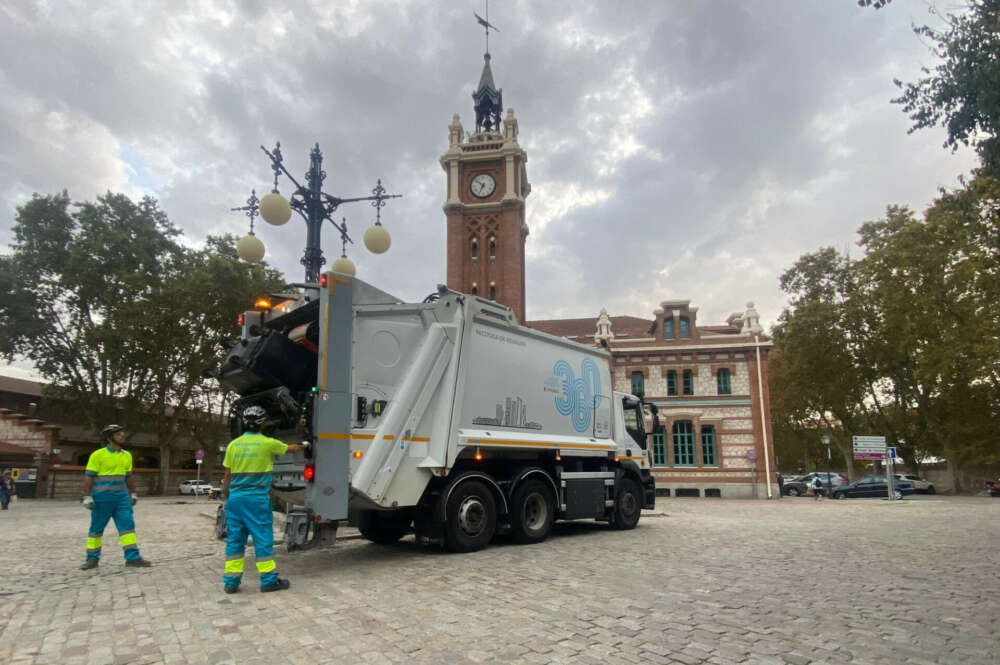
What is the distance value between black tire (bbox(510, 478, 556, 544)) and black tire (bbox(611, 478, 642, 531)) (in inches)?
76.4

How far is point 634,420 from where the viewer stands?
12.3 meters

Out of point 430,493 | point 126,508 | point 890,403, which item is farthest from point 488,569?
point 890,403

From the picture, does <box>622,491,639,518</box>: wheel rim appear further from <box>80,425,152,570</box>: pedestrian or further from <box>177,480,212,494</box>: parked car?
<box>177,480,212,494</box>: parked car

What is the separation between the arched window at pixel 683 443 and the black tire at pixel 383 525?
85.9 ft

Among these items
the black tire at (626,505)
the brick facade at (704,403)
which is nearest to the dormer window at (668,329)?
the brick facade at (704,403)

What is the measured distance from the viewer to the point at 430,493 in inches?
305

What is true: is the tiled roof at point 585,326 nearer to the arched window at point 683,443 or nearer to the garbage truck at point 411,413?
the arched window at point 683,443

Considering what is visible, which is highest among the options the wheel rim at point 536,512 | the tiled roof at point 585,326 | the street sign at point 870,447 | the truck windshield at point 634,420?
the tiled roof at point 585,326

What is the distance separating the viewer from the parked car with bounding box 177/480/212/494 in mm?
35438

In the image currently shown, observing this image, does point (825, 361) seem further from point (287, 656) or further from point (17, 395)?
point (17, 395)

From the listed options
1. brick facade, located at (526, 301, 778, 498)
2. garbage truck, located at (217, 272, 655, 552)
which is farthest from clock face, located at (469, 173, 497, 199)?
garbage truck, located at (217, 272, 655, 552)

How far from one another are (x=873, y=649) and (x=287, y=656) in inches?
149

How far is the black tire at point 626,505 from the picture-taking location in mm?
11016

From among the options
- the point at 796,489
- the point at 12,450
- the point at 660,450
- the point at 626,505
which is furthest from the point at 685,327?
the point at 12,450
